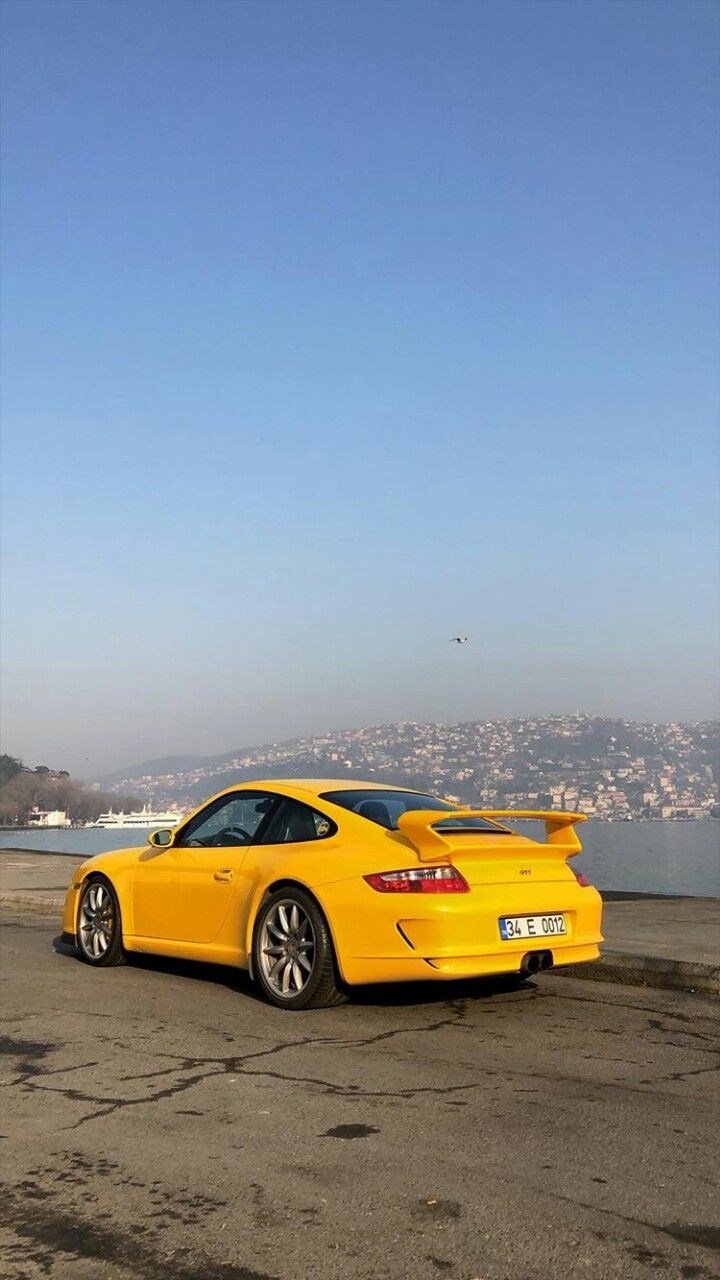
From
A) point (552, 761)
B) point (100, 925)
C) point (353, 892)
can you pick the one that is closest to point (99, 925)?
point (100, 925)

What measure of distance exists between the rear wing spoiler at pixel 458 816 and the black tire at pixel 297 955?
0.76m

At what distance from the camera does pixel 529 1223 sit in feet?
11.6

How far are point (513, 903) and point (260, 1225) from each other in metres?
3.73

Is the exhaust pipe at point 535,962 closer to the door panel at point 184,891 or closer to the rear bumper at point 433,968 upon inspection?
the rear bumper at point 433,968

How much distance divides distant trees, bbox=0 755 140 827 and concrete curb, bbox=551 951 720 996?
83516 mm

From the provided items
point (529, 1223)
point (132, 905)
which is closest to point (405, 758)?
point (132, 905)

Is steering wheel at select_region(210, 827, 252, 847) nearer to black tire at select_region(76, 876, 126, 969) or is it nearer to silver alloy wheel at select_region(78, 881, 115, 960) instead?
black tire at select_region(76, 876, 126, 969)

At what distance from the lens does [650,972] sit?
824 cm

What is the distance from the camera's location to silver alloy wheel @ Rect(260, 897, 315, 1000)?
23.9ft

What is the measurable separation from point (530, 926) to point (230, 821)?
2.41 meters

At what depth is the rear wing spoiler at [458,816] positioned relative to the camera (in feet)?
22.9

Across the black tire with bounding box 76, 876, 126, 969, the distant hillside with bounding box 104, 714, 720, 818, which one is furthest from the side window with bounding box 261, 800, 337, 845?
the distant hillside with bounding box 104, 714, 720, 818

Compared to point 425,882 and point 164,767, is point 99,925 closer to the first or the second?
point 425,882

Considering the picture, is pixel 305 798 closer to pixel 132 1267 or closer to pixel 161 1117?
pixel 161 1117
